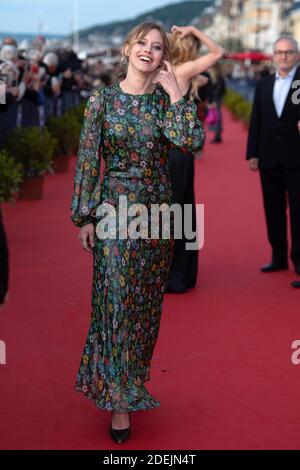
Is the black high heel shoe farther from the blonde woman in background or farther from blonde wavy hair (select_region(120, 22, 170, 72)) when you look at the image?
the blonde woman in background

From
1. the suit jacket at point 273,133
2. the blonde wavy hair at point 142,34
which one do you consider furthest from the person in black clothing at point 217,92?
the blonde wavy hair at point 142,34

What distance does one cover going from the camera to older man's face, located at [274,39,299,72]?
8539 millimetres

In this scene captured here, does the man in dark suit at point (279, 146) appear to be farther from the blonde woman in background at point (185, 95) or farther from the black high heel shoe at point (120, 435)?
the black high heel shoe at point (120, 435)

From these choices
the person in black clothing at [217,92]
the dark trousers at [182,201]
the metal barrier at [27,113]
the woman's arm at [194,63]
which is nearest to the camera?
the woman's arm at [194,63]

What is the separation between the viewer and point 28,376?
5926 millimetres

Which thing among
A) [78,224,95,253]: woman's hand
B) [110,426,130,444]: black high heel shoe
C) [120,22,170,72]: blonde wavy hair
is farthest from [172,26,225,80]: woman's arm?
[110,426,130,444]: black high heel shoe

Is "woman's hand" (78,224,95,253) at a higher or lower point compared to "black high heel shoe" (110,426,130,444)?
higher

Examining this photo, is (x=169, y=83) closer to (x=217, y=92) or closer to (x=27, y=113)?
(x=27, y=113)

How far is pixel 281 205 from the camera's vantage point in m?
8.92

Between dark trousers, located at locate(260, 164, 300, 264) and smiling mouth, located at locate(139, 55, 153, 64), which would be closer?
smiling mouth, located at locate(139, 55, 153, 64)

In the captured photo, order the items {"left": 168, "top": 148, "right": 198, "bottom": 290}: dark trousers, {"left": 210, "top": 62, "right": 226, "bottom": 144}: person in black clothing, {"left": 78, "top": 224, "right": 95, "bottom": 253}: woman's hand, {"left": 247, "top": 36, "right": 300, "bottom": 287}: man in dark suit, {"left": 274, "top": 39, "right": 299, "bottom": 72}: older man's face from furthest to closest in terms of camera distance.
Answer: {"left": 210, "top": 62, "right": 226, "bottom": 144}: person in black clothing → {"left": 247, "top": 36, "right": 300, "bottom": 287}: man in dark suit → {"left": 274, "top": 39, "right": 299, "bottom": 72}: older man's face → {"left": 168, "top": 148, "right": 198, "bottom": 290}: dark trousers → {"left": 78, "top": 224, "right": 95, "bottom": 253}: woman's hand

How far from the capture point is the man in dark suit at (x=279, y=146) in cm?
872

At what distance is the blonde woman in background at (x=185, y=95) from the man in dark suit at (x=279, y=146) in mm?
855

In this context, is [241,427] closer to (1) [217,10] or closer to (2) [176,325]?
(2) [176,325]
